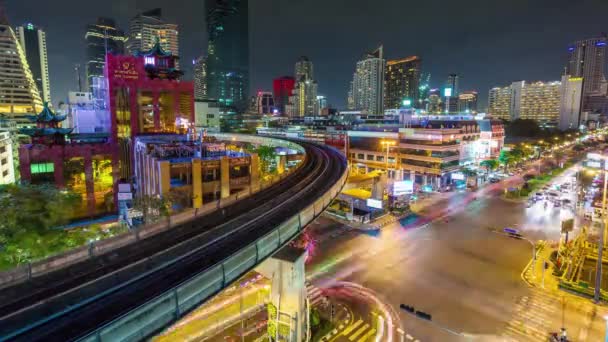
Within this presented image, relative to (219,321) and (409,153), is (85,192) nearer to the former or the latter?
(219,321)

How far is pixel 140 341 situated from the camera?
11.8 m

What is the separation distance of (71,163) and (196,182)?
92.7ft

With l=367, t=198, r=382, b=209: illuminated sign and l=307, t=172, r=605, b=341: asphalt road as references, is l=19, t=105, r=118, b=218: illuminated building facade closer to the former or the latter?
l=307, t=172, r=605, b=341: asphalt road

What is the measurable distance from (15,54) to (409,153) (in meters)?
126

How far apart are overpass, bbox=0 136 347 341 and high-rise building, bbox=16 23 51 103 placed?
215650mm

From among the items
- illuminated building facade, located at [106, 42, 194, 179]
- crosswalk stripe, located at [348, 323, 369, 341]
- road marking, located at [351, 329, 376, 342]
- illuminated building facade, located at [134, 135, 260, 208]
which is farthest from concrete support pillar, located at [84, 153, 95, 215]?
road marking, located at [351, 329, 376, 342]

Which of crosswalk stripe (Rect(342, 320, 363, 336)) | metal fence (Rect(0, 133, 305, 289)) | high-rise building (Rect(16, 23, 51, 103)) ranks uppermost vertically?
high-rise building (Rect(16, 23, 51, 103))

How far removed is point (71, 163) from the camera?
55.8 m

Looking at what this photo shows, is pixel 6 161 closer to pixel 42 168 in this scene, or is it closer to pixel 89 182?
pixel 42 168

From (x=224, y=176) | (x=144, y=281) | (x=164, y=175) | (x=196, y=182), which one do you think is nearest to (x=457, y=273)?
(x=144, y=281)

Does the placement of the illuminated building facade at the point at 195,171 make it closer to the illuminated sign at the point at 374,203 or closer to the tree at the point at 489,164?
the illuminated sign at the point at 374,203

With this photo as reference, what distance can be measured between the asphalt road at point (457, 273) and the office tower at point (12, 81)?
115211mm

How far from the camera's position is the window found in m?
51.2

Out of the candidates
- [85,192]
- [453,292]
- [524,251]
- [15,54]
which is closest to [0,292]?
[453,292]
